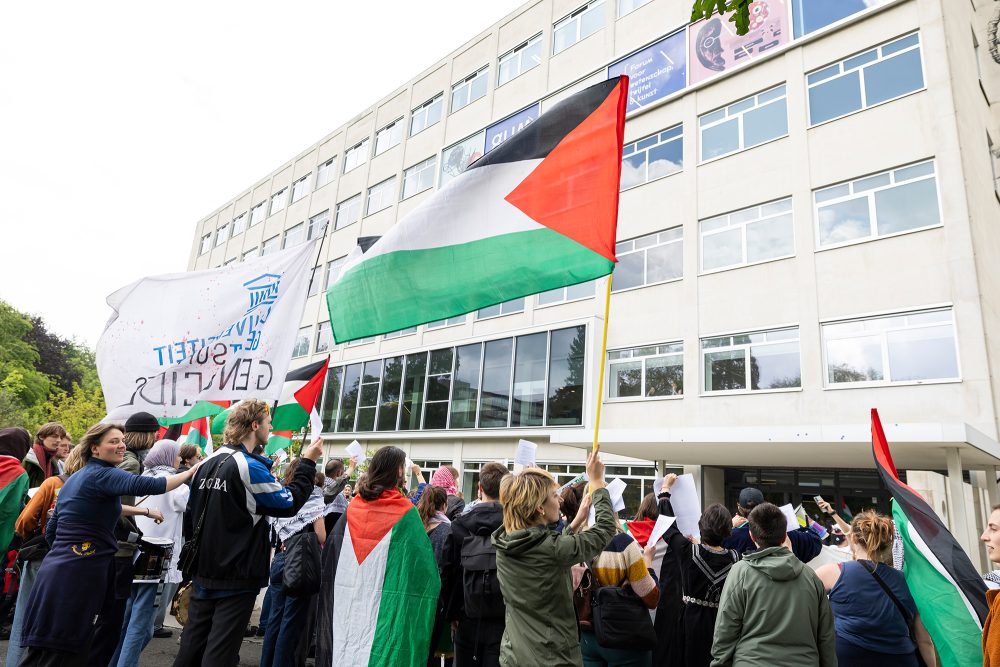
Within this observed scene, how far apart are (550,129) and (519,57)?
70.7 feet

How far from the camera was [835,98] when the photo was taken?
14930 millimetres

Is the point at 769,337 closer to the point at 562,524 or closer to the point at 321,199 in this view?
the point at 562,524

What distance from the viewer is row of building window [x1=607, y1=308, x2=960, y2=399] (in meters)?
12.4

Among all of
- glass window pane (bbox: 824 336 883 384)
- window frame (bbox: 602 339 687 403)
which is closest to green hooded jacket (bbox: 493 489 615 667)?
glass window pane (bbox: 824 336 883 384)

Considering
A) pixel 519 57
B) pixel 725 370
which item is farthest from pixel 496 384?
pixel 519 57

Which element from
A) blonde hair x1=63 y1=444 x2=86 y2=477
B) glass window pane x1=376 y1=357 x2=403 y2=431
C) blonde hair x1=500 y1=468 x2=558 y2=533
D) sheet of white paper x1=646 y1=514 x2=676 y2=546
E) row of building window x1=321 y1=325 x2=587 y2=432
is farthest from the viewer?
glass window pane x1=376 y1=357 x2=403 y2=431

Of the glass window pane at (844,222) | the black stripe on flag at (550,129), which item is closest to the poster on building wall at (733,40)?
the glass window pane at (844,222)

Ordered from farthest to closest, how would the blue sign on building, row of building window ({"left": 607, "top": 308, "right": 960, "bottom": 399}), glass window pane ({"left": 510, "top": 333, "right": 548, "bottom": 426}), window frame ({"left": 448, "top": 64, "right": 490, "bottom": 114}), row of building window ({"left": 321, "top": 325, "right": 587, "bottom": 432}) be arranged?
window frame ({"left": 448, "top": 64, "right": 490, "bottom": 114})
the blue sign on building
glass window pane ({"left": 510, "top": 333, "right": 548, "bottom": 426})
row of building window ({"left": 321, "top": 325, "right": 587, "bottom": 432})
row of building window ({"left": 607, "top": 308, "right": 960, "bottom": 399})

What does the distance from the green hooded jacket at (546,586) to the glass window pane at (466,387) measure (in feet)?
60.1

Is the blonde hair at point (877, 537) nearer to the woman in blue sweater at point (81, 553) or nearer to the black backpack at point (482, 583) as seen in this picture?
the black backpack at point (482, 583)

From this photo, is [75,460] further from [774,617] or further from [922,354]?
[922,354]

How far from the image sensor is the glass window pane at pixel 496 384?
67.8 ft

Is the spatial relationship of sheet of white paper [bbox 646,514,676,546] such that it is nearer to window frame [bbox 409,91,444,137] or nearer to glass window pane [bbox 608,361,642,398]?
glass window pane [bbox 608,361,642,398]

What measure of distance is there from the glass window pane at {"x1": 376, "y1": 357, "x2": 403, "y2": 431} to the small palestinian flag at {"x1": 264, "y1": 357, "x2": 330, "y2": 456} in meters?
16.5
